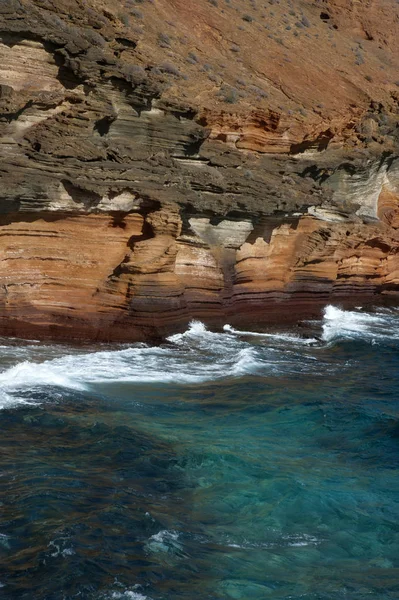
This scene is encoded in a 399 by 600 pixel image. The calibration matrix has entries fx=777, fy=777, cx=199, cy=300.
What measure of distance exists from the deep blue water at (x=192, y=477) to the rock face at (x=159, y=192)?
1.74m

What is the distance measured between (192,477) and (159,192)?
9723 millimetres

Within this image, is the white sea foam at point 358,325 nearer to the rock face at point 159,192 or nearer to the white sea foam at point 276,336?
the white sea foam at point 276,336

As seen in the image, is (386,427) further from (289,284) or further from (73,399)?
(289,284)

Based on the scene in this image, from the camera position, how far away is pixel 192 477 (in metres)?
11.0

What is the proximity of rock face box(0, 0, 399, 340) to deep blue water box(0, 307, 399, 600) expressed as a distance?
1.74 metres

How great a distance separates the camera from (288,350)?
20.1m

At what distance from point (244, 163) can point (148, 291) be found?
578 centimetres

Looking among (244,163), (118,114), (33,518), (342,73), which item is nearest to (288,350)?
(244,163)

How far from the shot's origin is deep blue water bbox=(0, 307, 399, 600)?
27.0 ft

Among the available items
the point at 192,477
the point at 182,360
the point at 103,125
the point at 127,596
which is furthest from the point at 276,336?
the point at 127,596

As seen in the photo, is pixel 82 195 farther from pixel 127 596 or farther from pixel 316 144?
pixel 127 596

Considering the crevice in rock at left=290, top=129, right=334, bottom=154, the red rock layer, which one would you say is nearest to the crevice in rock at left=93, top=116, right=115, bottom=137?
the red rock layer

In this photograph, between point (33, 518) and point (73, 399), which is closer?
point (33, 518)

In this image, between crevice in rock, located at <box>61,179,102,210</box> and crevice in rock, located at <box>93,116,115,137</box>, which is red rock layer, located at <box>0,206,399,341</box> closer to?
crevice in rock, located at <box>61,179,102,210</box>
